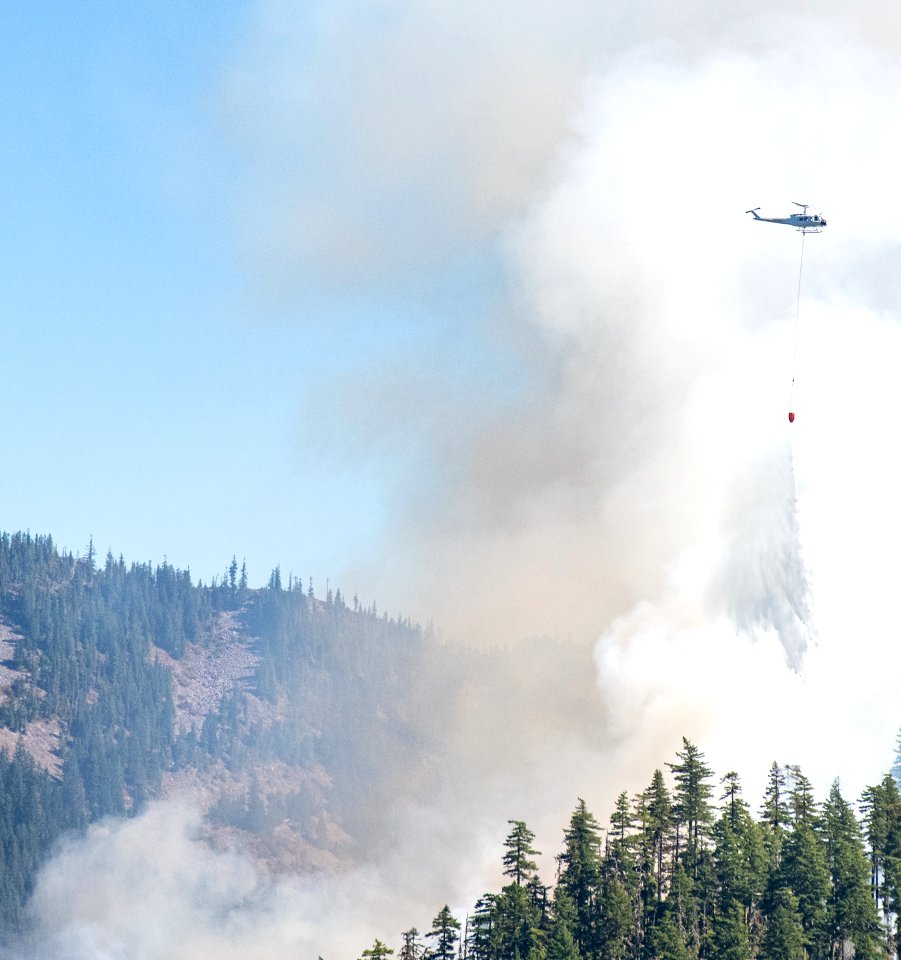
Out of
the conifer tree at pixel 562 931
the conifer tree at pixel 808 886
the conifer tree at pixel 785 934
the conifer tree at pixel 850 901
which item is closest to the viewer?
Result: the conifer tree at pixel 785 934

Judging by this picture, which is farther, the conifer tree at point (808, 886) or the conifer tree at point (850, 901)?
the conifer tree at point (808, 886)

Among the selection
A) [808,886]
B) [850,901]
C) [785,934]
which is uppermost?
[808,886]

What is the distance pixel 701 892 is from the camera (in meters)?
171

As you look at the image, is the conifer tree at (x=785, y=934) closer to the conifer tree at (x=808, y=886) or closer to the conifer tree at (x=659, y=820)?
the conifer tree at (x=808, y=886)

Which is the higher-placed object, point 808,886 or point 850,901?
point 808,886

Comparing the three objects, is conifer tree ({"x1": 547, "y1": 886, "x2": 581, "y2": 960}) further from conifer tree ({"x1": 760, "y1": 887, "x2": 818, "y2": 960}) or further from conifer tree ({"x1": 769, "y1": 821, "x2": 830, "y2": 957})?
conifer tree ({"x1": 769, "y1": 821, "x2": 830, "y2": 957})

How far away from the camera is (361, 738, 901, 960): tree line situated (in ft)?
541

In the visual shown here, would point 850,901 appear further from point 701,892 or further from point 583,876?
point 583,876

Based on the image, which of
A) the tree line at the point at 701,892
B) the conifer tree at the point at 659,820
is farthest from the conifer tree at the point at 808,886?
the conifer tree at the point at 659,820

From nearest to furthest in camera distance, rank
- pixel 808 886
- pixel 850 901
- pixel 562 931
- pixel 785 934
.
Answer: pixel 785 934, pixel 562 931, pixel 850 901, pixel 808 886

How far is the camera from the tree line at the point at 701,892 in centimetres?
16488

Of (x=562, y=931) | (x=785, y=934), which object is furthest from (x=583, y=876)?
(x=785, y=934)

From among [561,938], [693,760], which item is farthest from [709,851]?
[561,938]

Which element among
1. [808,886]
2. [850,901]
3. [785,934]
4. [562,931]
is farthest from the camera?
[808,886]
